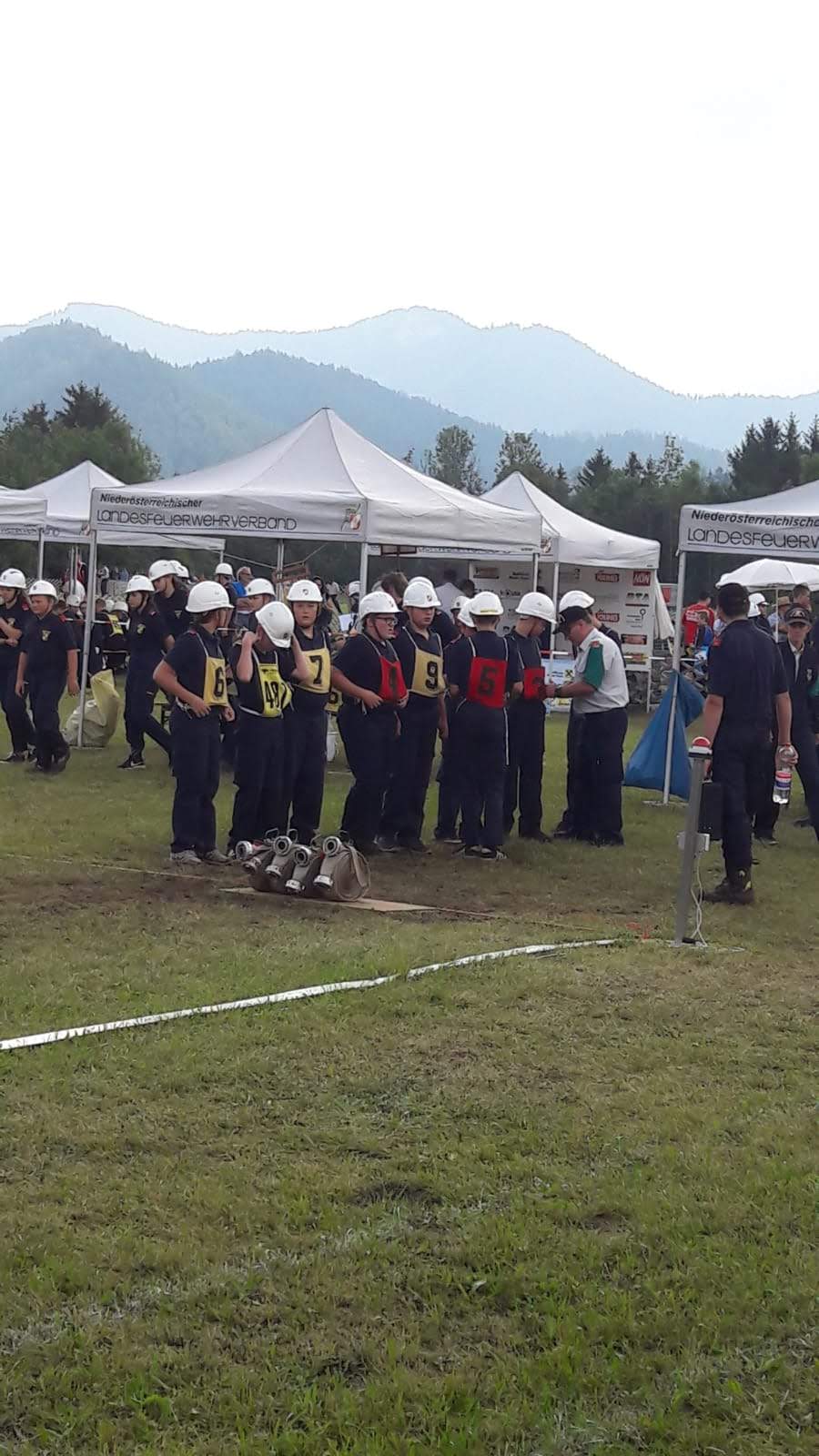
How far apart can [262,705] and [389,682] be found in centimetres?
115

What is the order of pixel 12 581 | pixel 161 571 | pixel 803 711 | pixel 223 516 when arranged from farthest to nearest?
pixel 12 581 < pixel 223 516 < pixel 161 571 < pixel 803 711

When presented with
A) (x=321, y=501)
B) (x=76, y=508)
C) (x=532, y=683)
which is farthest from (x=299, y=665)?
(x=76, y=508)

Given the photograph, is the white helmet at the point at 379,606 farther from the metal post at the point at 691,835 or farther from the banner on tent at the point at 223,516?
the banner on tent at the point at 223,516

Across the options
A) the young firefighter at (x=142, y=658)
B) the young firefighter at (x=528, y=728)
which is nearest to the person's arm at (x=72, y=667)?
the young firefighter at (x=142, y=658)

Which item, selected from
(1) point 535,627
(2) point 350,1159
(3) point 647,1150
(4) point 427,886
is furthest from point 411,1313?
(1) point 535,627

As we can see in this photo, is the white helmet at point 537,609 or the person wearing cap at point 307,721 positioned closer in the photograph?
the person wearing cap at point 307,721

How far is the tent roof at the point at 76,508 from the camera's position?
1034 inches

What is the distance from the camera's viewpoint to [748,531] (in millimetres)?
13289

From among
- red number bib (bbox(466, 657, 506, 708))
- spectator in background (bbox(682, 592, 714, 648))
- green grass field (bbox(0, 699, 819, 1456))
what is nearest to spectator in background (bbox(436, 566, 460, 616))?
spectator in background (bbox(682, 592, 714, 648))

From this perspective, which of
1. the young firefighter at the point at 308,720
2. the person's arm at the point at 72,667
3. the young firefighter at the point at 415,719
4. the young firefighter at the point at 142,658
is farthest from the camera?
the young firefighter at the point at 142,658

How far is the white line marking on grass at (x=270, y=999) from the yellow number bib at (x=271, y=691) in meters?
3.06

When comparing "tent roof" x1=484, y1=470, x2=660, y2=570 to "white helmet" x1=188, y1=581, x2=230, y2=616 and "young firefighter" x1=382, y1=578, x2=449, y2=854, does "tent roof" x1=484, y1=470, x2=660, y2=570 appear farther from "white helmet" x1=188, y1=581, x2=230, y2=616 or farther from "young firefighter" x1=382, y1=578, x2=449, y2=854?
"white helmet" x1=188, y1=581, x2=230, y2=616

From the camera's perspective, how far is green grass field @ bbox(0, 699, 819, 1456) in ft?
11.9

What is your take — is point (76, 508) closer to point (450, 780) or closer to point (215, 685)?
point (450, 780)
